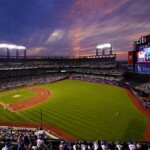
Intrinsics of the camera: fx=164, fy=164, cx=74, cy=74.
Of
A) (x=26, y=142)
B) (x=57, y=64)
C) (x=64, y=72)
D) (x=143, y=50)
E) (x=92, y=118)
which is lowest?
(x=92, y=118)

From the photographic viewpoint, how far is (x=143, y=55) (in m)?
42.7

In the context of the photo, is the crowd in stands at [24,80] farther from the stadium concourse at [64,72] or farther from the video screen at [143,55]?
the video screen at [143,55]

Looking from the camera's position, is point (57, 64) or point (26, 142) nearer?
point (26, 142)

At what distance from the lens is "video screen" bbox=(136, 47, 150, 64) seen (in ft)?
133

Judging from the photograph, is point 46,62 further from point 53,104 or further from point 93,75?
point 53,104

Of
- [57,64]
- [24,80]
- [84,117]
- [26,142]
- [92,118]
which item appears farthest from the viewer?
[57,64]

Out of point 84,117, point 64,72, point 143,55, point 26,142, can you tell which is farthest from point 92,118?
point 64,72

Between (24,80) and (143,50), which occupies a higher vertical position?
(143,50)

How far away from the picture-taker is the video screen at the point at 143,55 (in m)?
40.7

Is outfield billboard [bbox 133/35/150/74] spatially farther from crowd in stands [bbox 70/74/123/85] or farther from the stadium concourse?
crowd in stands [bbox 70/74/123/85]

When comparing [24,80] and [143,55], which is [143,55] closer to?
[143,55]

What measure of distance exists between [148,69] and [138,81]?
52.7ft

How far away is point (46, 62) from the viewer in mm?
99750

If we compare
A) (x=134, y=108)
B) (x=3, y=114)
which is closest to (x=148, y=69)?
(x=134, y=108)
